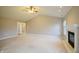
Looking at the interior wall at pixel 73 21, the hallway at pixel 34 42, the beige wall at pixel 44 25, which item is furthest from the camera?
the beige wall at pixel 44 25

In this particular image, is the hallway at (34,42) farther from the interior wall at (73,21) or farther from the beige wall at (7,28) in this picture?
the interior wall at (73,21)

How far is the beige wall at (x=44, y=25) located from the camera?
2.36 metres

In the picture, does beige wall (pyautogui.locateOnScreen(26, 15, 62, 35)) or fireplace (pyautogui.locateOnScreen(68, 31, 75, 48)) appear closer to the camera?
fireplace (pyautogui.locateOnScreen(68, 31, 75, 48))

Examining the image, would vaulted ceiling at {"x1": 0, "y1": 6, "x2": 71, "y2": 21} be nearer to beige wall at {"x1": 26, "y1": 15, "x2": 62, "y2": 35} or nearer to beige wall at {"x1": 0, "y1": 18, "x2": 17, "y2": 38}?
beige wall at {"x1": 26, "y1": 15, "x2": 62, "y2": 35}

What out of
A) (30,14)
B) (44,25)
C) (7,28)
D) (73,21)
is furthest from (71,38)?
(7,28)

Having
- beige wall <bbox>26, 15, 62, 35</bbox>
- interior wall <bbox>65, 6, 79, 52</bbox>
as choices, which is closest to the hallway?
beige wall <bbox>26, 15, 62, 35</bbox>

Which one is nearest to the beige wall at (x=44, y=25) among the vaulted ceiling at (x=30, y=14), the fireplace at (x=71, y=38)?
the vaulted ceiling at (x=30, y=14)

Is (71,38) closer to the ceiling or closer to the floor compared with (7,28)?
closer to the floor

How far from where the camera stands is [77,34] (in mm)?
1861

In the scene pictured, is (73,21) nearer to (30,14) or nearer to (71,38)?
(71,38)

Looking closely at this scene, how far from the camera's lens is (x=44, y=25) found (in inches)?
96.4

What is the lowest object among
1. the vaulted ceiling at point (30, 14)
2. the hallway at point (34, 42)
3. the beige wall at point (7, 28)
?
the hallway at point (34, 42)

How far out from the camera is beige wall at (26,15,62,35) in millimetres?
2357
